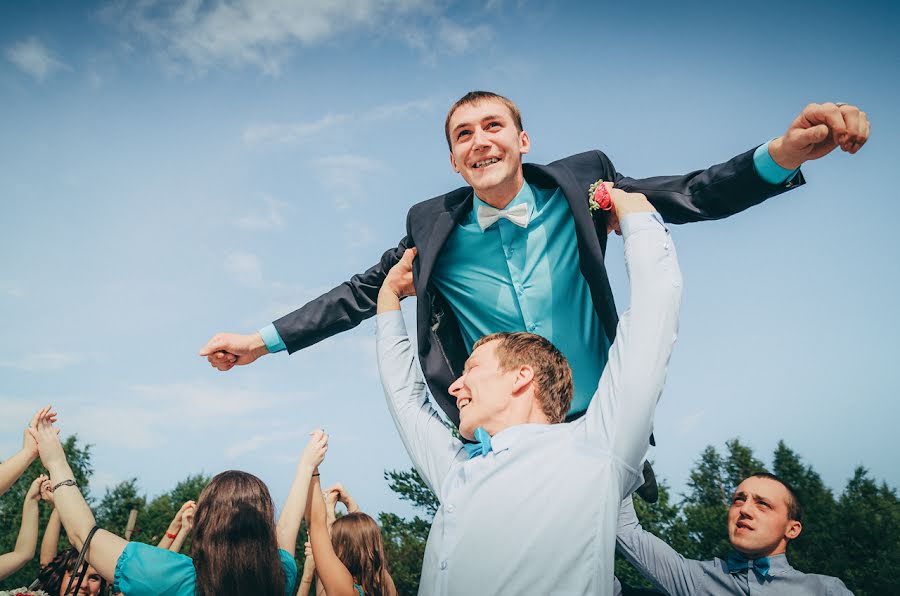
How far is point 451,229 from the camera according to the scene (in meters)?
2.97

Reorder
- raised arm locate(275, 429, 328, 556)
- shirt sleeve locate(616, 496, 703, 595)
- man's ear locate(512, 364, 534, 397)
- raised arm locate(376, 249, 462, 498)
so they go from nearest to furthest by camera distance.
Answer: man's ear locate(512, 364, 534, 397) → raised arm locate(376, 249, 462, 498) → raised arm locate(275, 429, 328, 556) → shirt sleeve locate(616, 496, 703, 595)

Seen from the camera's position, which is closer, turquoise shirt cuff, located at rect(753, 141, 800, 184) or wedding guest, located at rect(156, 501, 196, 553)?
turquoise shirt cuff, located at rect(753, 141, 800, 184)

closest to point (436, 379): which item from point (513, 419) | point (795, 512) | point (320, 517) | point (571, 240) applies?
point (513, 419)

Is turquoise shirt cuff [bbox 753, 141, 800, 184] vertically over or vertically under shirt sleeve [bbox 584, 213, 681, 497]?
over

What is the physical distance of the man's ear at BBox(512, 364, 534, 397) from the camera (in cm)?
234


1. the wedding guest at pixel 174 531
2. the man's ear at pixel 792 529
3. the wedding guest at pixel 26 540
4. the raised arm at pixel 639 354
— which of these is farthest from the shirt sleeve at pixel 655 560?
the wedding guest at pixel 26 540

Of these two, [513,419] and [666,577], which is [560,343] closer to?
[513,419]

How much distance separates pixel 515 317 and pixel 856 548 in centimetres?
2859

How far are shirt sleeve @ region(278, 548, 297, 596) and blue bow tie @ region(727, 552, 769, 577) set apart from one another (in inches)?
113

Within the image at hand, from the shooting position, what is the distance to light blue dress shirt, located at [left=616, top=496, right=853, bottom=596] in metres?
3.83

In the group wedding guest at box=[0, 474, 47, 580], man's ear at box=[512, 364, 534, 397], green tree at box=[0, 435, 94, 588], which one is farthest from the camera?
green tree at box=[0, 435, 94, 588]

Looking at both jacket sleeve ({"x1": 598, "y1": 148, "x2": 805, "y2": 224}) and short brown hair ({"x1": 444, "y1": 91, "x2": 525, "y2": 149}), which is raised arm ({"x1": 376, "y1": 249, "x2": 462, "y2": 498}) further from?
jacket sleeve ({"x1": 598, "y1": 148, "x2": 805, "y2": 224})

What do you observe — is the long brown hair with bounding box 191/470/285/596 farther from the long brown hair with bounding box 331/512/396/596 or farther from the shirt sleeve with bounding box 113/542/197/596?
the long brown hair with bounding box 331/512/396/596

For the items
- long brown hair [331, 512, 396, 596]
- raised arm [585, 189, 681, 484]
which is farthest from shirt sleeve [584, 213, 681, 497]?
long brown hair [331, 512, 396, 596]
